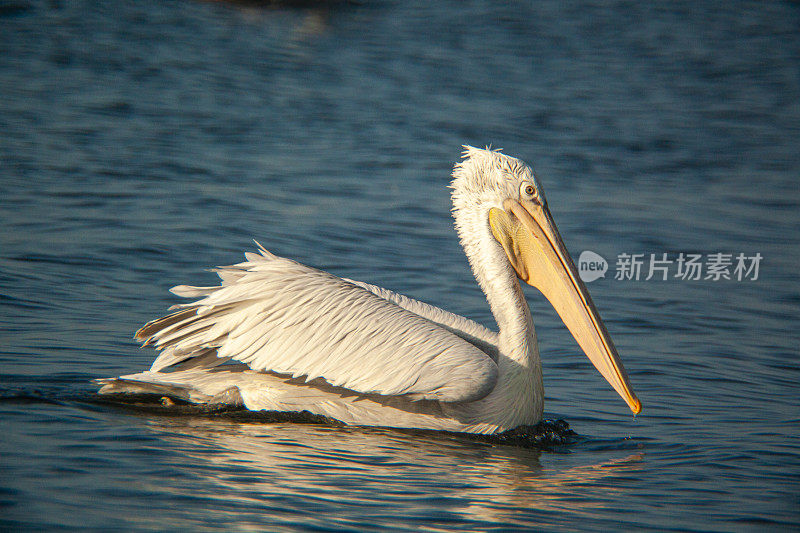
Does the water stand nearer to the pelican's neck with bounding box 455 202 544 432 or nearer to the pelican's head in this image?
the pelican's neck with bounding box 455 202 544 432

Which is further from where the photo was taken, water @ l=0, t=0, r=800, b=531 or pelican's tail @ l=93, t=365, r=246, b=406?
pelican's tail @ l=93, t=365, r=246, b=406

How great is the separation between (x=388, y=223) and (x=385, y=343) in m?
3.85

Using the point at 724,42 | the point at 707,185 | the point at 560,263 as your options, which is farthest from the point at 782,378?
the point at 724,42

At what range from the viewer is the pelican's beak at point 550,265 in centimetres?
406

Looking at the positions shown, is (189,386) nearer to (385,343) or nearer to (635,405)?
(385,343)

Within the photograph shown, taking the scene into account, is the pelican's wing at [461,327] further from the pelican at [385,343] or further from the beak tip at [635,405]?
the beak tip at [635,405]

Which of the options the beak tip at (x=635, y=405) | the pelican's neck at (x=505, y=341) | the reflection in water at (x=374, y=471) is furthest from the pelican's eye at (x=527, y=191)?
the reflection in water at (x=374, y=471)

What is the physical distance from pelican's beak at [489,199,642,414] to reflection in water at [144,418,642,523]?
538 millimetres

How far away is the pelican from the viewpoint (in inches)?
149

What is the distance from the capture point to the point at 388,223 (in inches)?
300

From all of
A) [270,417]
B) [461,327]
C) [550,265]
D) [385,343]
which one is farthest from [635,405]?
[270,417]

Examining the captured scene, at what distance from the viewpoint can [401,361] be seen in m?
3.77

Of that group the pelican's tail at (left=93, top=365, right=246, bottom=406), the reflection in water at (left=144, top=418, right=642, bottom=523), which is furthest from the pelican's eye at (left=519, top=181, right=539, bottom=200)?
the pelican's tail at (left=93, top=365, right=246, bottom=406)

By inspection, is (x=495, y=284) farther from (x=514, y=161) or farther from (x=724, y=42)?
(x=724, y=42)
